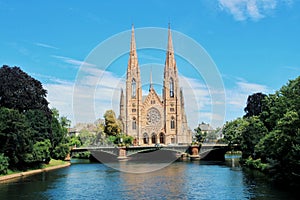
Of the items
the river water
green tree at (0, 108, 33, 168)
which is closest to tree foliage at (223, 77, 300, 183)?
the river water

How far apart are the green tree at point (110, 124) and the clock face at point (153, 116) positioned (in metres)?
18.3

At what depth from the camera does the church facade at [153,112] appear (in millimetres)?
119188

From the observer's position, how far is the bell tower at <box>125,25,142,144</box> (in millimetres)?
119137

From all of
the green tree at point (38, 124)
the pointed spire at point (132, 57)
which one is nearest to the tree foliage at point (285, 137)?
the green tree at point (38, 124)

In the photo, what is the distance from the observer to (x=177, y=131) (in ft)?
391

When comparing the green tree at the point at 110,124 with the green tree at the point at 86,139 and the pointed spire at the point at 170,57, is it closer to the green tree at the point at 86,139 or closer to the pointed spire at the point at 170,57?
the green tree at the point at 86,139

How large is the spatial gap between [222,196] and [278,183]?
28.7 feet

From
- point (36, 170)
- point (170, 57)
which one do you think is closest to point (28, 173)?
point (36, 170)

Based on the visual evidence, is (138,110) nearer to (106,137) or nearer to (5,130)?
(106,137)

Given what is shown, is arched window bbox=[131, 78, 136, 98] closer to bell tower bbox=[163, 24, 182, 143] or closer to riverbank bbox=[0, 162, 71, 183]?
bell tower bbox=[163, 24, 182, 143]

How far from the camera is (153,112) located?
122 m

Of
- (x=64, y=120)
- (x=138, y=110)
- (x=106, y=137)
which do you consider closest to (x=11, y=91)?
(x=64, y=120)

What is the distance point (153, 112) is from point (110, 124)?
21.6 meters

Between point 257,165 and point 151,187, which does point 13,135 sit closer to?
point 151,187
